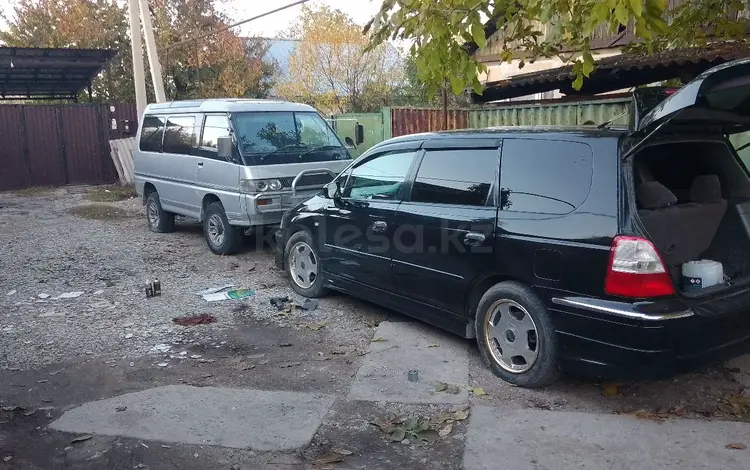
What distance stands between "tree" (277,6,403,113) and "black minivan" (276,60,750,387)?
17893 mm

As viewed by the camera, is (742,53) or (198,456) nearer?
(198,456)

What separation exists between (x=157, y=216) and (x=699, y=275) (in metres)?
8.82

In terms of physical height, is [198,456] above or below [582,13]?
below

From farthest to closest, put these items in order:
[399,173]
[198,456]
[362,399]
Answer: [399,173]
[362,399]
[198,456]

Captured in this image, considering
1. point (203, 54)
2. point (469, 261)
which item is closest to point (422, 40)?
point (469, 261)

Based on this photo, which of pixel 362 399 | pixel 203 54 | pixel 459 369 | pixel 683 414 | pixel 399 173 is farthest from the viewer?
pixel 203 54

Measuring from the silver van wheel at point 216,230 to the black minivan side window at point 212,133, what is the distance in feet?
2.86

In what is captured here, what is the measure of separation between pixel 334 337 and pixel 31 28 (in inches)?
978

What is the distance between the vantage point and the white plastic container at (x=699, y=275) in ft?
14.1

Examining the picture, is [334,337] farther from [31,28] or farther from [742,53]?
[31,28]

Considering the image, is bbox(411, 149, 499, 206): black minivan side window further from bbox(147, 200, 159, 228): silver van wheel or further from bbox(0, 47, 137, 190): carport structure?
bbox(0, 47, 137, 190): carport structure

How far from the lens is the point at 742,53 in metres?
7.55

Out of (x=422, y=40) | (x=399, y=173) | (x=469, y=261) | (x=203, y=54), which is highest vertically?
(x=203, y=54)

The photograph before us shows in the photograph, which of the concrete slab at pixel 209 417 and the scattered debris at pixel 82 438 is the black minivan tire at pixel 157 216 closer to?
the concrete slab at pixel 209 417
